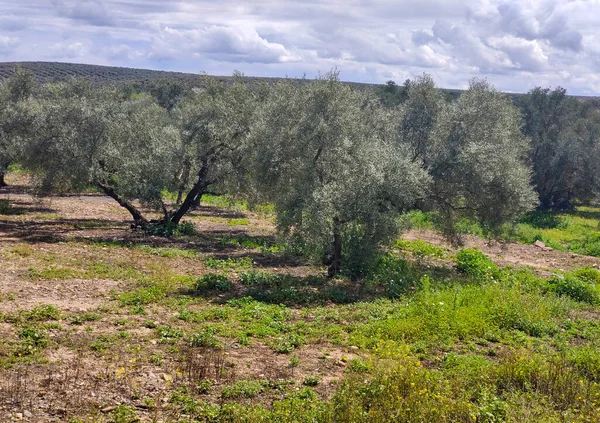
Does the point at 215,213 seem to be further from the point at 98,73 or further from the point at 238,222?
the point at 98,73

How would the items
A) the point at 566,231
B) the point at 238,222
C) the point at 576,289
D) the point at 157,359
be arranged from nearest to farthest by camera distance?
the point at 157,359
the point at 576,289
the point at 238,222
the point at 566,231

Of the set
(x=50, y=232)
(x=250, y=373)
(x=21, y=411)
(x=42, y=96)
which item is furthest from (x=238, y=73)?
(x=21, y=411)

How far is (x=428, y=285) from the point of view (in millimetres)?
14781

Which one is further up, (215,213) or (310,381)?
(310,381)

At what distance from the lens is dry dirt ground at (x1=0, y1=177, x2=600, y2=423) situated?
8008mm

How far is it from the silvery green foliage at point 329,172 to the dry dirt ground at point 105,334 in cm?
248

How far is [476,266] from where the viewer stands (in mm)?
18078

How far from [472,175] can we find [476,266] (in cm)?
301

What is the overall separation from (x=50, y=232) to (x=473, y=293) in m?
15.3

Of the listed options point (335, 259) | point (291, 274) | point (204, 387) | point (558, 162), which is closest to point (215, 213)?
point (291, 274)

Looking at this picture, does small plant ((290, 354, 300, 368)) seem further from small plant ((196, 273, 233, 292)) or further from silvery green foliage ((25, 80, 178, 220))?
silvery green foliage ((25, 80, 178, 220))

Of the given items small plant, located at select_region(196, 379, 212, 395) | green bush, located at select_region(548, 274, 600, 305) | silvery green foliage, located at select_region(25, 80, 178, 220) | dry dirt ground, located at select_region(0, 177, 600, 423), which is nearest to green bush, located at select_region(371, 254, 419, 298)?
dry dirt ground, located at select_region(0, 177, 600, 423)

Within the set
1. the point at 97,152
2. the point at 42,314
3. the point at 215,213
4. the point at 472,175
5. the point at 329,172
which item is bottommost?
the point at 215,213

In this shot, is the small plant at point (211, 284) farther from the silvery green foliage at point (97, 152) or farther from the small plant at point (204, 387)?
the silvery green foliage at point (97, 152)
